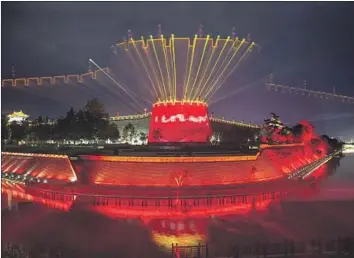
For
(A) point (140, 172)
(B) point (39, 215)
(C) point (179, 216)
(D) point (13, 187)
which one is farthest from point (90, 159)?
(C) point (179, 216)

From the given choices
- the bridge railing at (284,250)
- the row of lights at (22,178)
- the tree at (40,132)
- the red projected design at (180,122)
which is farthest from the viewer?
the tree at (40,132)

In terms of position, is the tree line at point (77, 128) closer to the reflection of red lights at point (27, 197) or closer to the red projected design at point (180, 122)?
the red projected design at point (180, 122)

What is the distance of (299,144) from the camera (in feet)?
110

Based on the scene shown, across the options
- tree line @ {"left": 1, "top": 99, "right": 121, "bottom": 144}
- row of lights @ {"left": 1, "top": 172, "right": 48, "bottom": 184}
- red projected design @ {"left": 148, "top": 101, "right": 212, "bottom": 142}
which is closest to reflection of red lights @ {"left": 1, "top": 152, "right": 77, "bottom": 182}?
row of lights @ {"left": 1, "top": 172, "right": 48, "bottom": 184}

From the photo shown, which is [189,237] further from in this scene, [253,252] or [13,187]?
[13,187]

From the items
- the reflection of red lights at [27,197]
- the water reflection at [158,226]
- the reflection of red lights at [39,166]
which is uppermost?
the reflection of red lights at [39,166]

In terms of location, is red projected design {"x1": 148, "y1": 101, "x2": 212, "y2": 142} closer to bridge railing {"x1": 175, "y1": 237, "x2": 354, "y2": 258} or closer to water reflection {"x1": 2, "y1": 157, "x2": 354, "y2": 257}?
water reflection {"x1": 2, "y1": 157, "x2": 354, "y2": 257}

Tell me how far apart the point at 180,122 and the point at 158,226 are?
59.7ft

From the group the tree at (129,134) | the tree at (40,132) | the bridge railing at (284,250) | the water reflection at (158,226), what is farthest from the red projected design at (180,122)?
the bridge railing at (284,250)

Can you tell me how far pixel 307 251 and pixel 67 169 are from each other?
12726 millimetres

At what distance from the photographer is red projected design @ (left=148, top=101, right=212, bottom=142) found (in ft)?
99.8

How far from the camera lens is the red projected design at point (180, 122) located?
3041 cm

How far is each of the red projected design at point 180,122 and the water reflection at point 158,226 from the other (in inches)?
599

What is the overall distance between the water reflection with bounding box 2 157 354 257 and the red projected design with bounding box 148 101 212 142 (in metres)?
15.2
